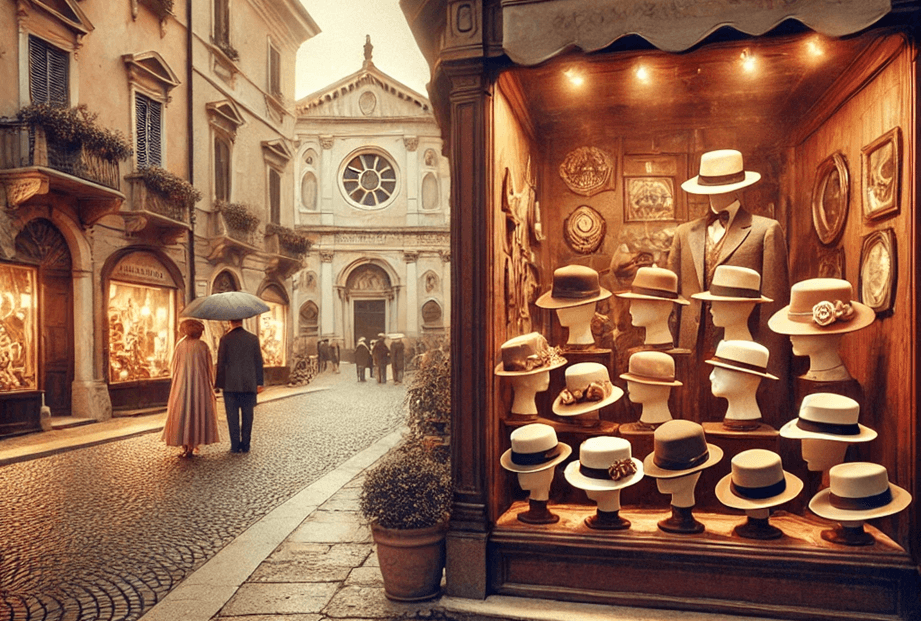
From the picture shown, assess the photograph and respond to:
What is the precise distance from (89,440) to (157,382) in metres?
4.41

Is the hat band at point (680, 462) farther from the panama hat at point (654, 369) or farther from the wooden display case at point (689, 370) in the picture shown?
the panama hat at point (654, 369)

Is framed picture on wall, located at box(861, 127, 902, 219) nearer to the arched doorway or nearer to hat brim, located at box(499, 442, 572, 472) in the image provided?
hat brim, located at box(499, 442, 572, 472)

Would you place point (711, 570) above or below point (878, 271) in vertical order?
below

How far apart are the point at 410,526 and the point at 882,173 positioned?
3.11m

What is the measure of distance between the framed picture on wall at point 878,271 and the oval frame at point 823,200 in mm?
404

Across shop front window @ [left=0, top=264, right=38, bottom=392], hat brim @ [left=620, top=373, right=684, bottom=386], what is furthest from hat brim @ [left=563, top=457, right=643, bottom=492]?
shop front window @ [left=0, top=264, right=38, bottom=392]

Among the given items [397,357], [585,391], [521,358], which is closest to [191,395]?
[521,358]

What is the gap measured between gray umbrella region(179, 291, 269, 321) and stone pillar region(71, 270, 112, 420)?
3.87 meters

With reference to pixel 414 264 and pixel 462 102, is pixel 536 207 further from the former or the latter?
pixel 414 264

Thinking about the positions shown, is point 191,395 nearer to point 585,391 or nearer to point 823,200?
point 585,391

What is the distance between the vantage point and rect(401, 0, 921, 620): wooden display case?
3.38 meters

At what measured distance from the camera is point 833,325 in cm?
381

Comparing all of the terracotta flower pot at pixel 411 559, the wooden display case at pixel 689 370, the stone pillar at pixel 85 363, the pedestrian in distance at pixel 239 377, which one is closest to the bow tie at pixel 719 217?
the wooden display case at pixel 689 370

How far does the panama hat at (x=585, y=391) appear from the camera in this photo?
4168mm
